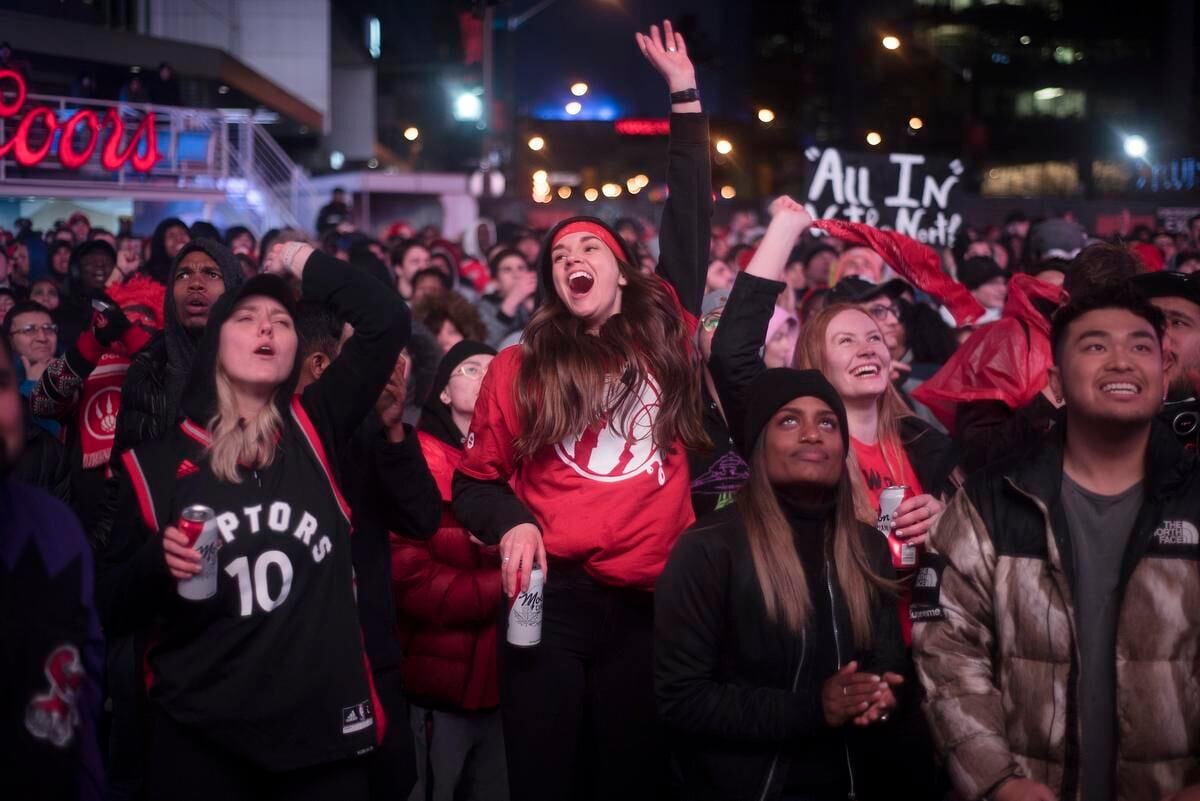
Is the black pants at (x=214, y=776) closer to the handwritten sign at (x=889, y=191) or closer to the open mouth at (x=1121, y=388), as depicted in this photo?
the open mouth at (x=1121, y=388)

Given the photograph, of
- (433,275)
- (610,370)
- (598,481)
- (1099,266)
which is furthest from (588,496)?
(433,275)

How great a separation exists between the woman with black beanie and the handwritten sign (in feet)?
22.4

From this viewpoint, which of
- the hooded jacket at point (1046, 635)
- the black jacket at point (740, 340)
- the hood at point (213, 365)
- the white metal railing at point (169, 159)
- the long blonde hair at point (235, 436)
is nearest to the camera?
the hooded jacket at point (1046, 635)

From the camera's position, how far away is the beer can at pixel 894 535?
385 cm

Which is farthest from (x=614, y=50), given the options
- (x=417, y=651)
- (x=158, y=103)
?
(x=417, y=651)

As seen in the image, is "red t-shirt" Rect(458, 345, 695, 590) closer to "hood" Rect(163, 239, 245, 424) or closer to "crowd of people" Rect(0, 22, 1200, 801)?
"crowd of people" Rect(0, 22, 1200, 801)

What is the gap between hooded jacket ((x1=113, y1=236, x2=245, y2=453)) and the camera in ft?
14.9

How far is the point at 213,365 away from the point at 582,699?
1.45m

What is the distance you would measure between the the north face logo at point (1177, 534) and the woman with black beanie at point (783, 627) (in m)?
0.73

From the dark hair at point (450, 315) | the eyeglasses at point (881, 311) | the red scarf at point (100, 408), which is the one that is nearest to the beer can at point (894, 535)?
the eyeglasses at point (881, 311)

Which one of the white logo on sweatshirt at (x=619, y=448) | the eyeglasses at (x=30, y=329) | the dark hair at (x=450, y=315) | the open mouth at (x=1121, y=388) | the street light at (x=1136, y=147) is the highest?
the street light at (x=1136, y=147)

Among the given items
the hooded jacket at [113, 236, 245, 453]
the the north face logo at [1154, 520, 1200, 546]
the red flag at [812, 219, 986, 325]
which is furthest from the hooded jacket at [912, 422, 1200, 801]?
the hooded jacket at [113, 236, 245, 453]

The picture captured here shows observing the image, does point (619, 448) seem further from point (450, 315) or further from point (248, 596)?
point (450, 315)

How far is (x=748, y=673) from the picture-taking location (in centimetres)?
367
